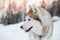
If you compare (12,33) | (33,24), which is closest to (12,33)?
(12,33)

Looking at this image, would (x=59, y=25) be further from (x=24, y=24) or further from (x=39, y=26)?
(x=24, y=24)

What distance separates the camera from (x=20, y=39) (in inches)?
58.3

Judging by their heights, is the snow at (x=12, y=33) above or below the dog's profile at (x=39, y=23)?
below

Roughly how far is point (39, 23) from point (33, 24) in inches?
2.4

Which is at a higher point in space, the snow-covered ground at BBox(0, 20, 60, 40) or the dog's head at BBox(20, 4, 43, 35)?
the dog's head at BBox(20, 4, 43, 35)

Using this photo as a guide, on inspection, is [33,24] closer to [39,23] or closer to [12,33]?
[39,23]

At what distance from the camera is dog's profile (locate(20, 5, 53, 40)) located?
1419mm

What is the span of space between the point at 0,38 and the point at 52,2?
2.16ft

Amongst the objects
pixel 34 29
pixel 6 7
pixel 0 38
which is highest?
pixel 6 7

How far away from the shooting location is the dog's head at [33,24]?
1.42 meters

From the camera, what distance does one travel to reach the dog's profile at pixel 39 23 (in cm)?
142

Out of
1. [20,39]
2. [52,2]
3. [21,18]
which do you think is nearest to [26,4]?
[21,18]

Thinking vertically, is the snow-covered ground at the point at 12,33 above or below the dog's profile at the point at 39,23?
below

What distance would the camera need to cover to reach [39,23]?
142 centimetres
